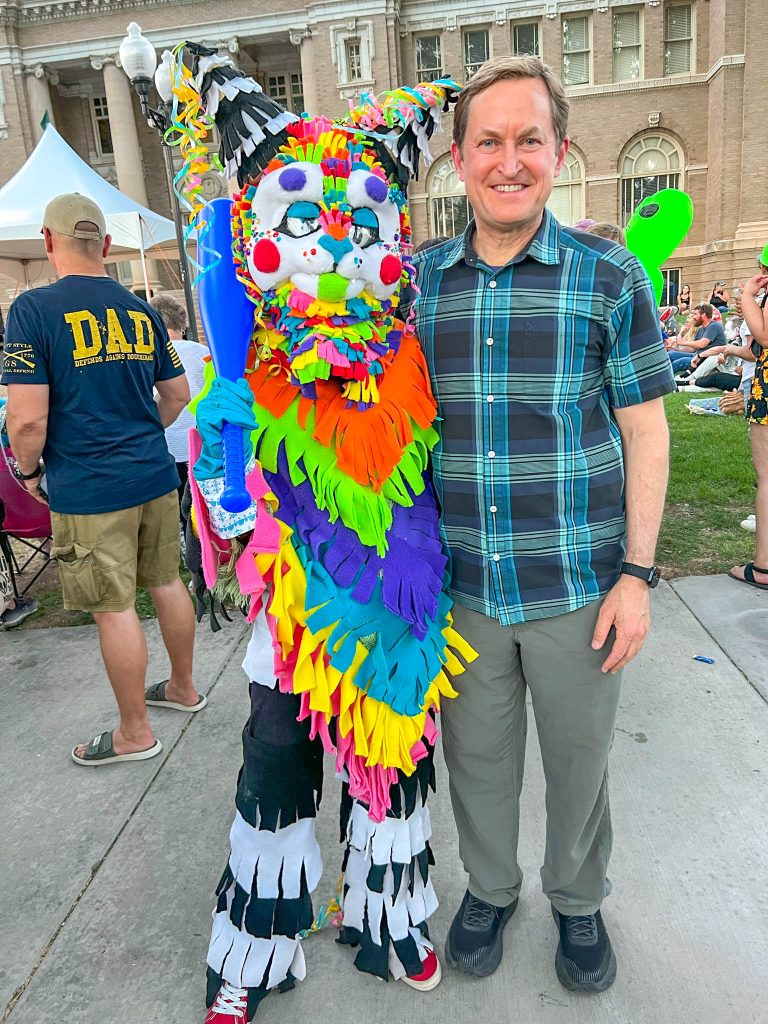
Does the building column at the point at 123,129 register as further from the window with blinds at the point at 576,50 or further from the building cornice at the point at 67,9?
the window with blinds at the point at 576,50

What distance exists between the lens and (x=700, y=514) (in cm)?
521

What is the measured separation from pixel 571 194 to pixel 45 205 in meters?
19.8

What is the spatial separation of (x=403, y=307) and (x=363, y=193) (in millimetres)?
255

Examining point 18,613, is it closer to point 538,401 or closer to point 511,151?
point 538,401

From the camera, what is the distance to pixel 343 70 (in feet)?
70.0

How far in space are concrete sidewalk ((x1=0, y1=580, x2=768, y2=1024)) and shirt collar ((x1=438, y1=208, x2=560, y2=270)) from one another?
1.64 meters

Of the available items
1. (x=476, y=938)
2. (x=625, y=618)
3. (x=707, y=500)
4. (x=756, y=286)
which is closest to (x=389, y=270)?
(x=625, y=618)

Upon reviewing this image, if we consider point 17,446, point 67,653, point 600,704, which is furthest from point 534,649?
Answer: point 67,653

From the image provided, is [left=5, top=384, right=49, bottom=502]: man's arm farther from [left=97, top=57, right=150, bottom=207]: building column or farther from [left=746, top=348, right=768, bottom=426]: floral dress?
[left=97, top=57, right=150, bottom=207]: building column

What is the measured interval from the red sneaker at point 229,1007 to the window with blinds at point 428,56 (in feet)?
81.6

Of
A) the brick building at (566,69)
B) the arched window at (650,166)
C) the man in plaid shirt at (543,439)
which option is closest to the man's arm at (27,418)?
the man in plaid shirt at (543,439)

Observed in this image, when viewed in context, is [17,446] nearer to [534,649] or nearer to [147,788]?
[147,788]

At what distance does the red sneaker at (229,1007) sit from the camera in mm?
1606

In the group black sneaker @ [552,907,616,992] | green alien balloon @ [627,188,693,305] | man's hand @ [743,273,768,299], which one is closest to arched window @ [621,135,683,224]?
green alien balloon @ [627,188,693,305]
